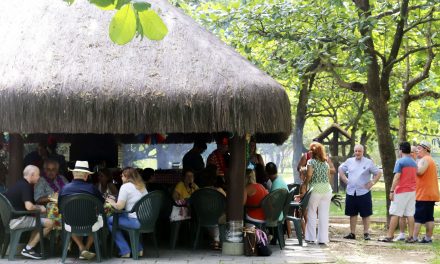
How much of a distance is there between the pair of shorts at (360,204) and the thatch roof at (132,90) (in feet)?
9.20

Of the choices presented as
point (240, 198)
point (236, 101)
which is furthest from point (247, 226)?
point (236, 101)

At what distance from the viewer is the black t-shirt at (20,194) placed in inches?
357

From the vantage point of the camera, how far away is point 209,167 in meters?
10.6

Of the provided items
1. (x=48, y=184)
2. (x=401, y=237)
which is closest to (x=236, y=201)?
(x=48, y=184)

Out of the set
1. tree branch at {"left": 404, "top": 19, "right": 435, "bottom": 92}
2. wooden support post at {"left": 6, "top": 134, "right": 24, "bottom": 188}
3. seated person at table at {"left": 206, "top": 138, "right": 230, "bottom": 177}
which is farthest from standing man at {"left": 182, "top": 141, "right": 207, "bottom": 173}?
tree branch at {"left": 404, "top": 19, "right": 435, "bottom": 92}

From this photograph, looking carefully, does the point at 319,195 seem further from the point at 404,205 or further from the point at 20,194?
the point at 20,194

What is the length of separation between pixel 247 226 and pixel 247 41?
242 inches

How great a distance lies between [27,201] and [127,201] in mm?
1231

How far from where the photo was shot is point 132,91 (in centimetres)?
930

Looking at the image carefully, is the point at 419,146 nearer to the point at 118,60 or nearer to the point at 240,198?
the point at 240,198

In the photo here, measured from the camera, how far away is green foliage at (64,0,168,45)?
3479 mm

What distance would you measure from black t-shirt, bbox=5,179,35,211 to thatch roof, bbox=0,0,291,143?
70 cm

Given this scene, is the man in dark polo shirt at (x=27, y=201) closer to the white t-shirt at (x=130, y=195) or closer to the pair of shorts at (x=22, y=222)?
the pair of shorts at (x=22, y=222)

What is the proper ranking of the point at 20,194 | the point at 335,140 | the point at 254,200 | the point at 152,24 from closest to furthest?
1. the point at 152,24
2. the point at 20,194
3. the point at 254,200
4. the point at 335,140
